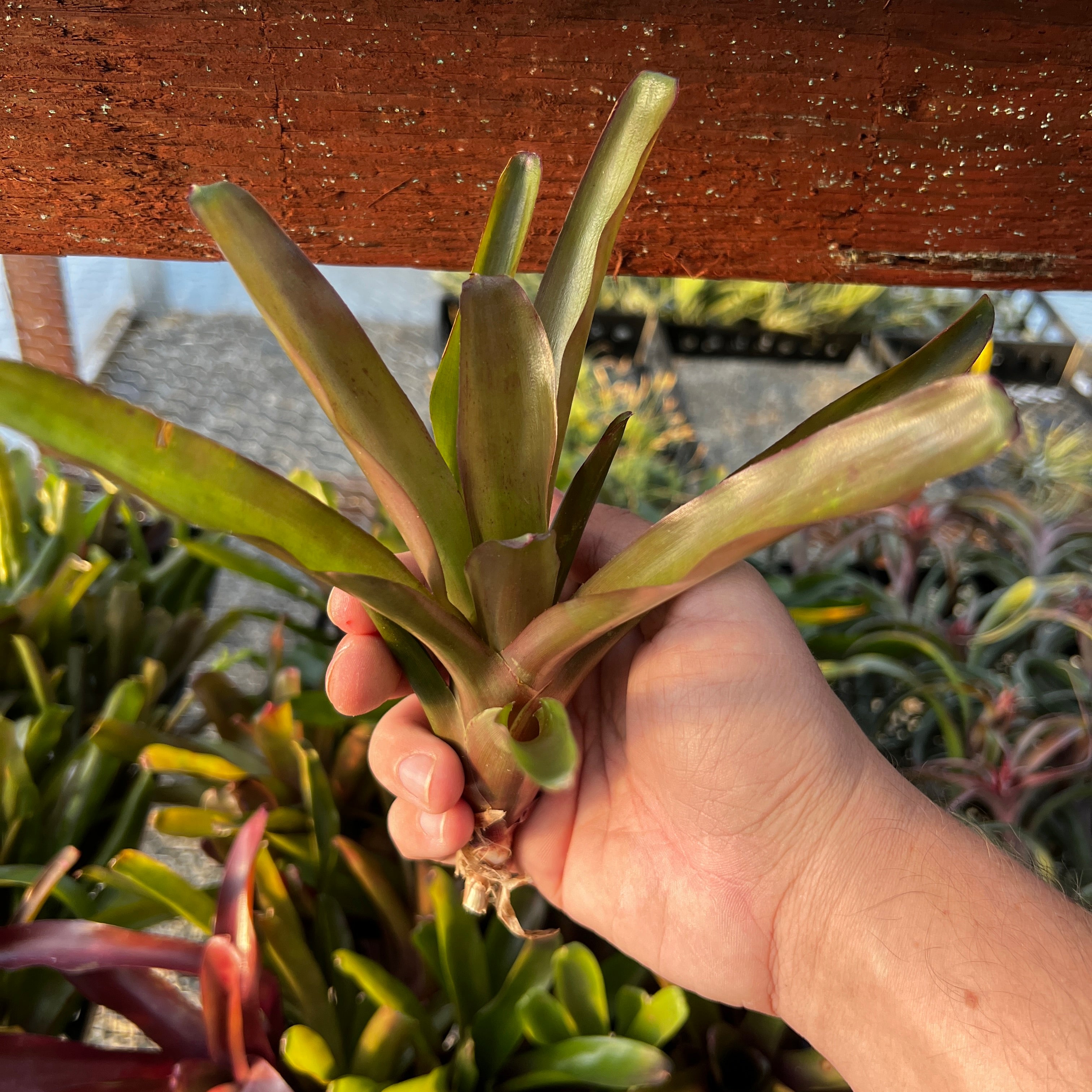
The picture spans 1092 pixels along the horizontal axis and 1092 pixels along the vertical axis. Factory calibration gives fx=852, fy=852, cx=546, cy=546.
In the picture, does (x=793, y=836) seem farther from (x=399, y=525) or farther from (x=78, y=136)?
(x=78, y=136)

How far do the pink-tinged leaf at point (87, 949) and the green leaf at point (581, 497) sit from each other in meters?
0.44

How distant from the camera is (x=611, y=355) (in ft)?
7.08

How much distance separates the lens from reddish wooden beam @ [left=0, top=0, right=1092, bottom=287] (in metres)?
0.58

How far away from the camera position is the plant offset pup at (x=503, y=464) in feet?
1.17

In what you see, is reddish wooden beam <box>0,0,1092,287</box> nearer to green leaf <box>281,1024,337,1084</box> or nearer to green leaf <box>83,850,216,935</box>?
green leaf <box>83,850,216,935</box>

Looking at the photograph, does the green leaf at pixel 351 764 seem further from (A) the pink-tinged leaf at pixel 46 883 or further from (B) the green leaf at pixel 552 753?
(B) the green leaf at pixel 552 753

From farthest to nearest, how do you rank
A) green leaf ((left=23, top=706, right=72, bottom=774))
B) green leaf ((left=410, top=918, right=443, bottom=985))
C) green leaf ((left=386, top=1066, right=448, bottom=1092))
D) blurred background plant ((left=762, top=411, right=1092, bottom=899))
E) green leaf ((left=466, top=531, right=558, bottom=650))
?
blurred background plant ((left=762, top=411, right=1092, bottom=899)) → green leaf ((left=23, top=706, right=72, bottom=774)) → green leaf ((left=410, top=918, right=443, bottom=985)) → green leaf ((left=386, top=1066, right=448, bottom=1092)) → green leaf ((left=466, top=531, right=558, bottom=650))

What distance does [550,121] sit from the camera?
63 cm

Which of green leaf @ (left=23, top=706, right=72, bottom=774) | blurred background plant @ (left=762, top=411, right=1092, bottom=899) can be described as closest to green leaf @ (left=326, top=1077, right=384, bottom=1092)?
green leaf @ (left=23, top=706, right=72, bottom=774)

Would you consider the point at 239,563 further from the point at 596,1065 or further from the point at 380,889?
the point at 596,1065

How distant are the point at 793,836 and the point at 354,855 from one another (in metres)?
0.41

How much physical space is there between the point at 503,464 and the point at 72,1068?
1.88ft

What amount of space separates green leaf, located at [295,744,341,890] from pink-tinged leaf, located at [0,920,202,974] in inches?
5.8

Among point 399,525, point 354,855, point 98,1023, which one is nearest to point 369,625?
point 399,525
